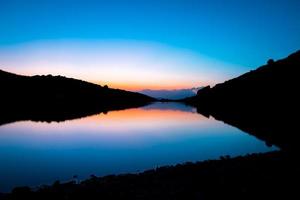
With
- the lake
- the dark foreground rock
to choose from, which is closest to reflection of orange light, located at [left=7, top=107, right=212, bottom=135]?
the lake

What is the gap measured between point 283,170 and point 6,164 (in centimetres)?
2069

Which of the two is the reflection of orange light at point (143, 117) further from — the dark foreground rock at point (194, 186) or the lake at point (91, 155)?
the dark foreground rock at point (194, 186)

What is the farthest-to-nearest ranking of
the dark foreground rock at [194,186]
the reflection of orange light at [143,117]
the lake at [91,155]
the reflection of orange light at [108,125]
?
the reflection of orange light at [143,117] → the reflection of orange light at [108,125] → the lake at [91,155] → the dark foreground rock at [194,186]

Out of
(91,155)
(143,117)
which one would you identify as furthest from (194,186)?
(143,117)

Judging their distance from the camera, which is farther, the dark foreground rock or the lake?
the lake

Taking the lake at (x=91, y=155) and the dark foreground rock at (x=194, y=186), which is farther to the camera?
the lake at (x=91, y=155)

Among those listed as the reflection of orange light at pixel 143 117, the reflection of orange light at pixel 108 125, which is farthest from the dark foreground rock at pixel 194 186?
the reflection of orange light at pixel 143 117

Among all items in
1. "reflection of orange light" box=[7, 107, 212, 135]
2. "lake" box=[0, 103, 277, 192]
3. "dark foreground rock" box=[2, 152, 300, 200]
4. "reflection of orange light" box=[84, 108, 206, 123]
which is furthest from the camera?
"reflection of orange light" box=[84, 108, 206, 123]

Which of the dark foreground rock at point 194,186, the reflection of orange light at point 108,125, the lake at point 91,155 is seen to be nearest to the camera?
the dark foreground rock at point 194,186

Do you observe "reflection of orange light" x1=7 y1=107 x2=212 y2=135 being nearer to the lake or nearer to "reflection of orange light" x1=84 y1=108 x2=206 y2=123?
"reflection of orange light" x1=84 y1=108 x2=206 y2=123

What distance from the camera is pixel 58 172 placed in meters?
23.2

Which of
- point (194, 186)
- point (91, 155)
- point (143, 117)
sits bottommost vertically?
point (143, 117)

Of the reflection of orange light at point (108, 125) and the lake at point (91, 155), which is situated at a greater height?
the lake at point (91, 155)

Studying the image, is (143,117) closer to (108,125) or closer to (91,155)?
(108,125)
